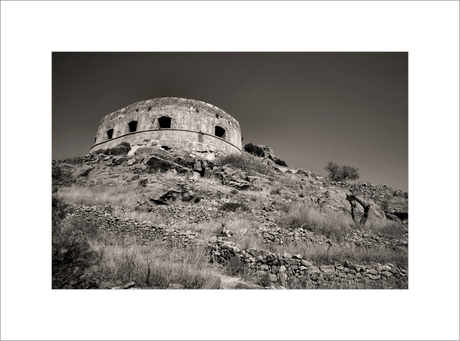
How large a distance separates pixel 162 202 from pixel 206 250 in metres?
3.49

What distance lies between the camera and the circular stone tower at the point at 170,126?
15.1 meters

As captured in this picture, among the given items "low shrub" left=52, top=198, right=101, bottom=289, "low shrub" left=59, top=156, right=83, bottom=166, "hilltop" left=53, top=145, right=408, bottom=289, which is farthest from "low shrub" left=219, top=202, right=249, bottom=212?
"low shrub" left=59, top=156, right=83, bottom=166

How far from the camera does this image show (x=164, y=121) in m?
16.4

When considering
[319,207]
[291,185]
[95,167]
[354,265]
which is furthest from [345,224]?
[95,167]

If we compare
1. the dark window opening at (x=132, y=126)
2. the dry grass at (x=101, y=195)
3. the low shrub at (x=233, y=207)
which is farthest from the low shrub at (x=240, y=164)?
the dark window opening at (x=132, y=126)

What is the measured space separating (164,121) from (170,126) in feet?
4.13

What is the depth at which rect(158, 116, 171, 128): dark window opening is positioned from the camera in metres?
15.9

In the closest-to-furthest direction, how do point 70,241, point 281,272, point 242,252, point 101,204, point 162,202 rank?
point 70,241, point 281,272, point 242,252, point 101,204, point 162,202

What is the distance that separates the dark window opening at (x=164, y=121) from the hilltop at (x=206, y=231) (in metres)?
4.62

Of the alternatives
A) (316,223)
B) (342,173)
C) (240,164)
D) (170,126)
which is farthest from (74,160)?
(342,173)

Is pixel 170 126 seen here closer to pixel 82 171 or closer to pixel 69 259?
pixel 82 171

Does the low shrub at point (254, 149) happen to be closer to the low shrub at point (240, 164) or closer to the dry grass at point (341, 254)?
the low shrub at point (240, 164)

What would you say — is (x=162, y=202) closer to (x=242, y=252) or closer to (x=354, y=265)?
(x=242, y=252)

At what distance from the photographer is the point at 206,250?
4859 mm
